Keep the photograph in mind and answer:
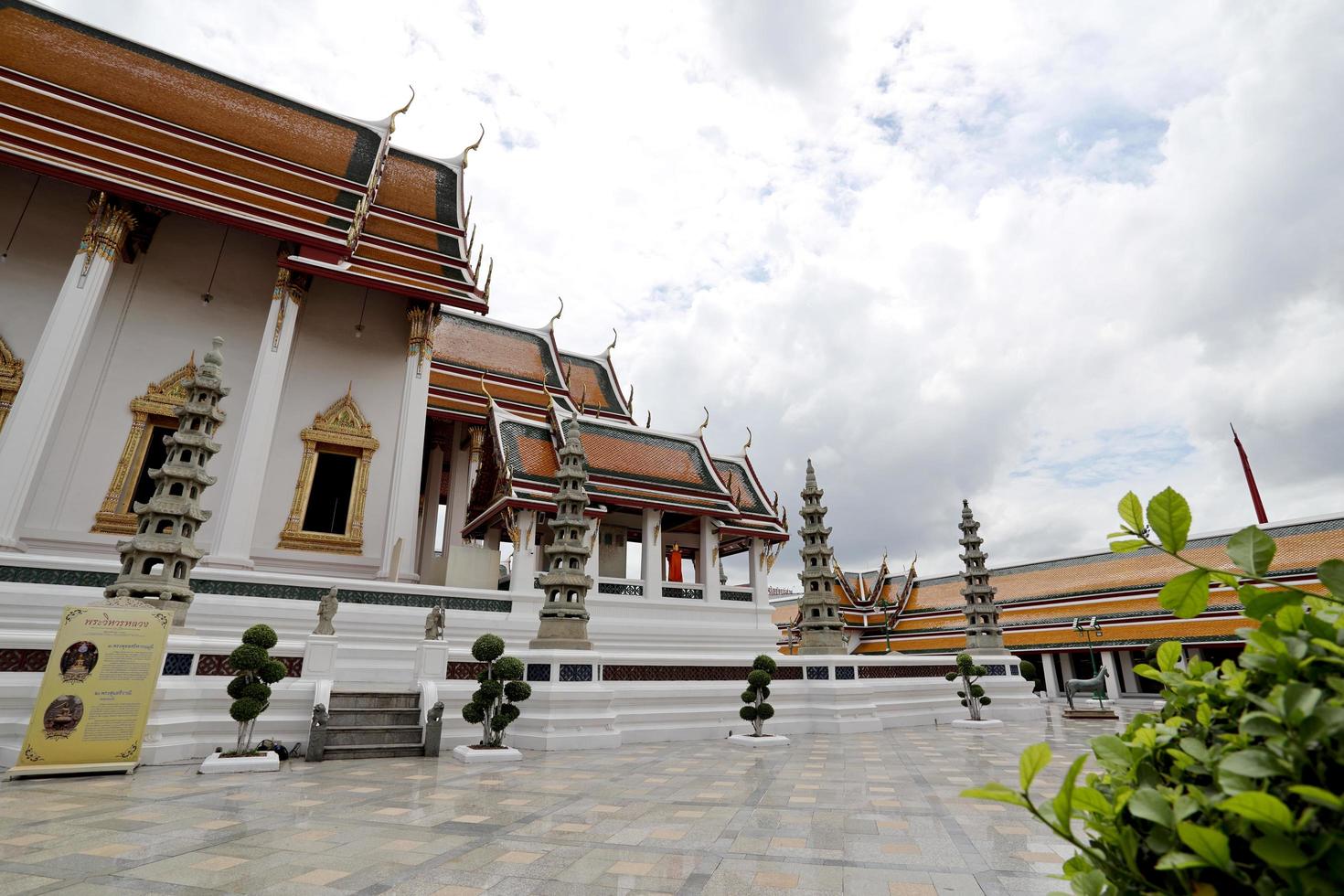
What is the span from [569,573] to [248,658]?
15.7 ft

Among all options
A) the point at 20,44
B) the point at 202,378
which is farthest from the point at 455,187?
the point at 202,378

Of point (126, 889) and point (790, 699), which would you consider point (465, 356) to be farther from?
point (126, 889)

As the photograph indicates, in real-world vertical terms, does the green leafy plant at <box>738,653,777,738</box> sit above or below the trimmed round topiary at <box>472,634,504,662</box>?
below

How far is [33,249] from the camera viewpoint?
1352 cm

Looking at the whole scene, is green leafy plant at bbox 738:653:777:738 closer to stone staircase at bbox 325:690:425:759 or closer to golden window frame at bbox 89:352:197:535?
stone staircase at bbox 325:690:425:759

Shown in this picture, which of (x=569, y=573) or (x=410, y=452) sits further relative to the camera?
(x=410, y=452)

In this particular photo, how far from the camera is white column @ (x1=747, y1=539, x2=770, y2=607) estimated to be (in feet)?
62.2

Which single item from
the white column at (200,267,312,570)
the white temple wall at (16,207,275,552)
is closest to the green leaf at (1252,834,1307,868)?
the white column at (200,267,312,570)

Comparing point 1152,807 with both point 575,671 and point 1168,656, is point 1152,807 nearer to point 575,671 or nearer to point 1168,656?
point 1168,656

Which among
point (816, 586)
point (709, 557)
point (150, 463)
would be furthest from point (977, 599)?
point (150, 463)

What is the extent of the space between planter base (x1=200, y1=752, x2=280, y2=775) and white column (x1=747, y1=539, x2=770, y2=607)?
13587mm

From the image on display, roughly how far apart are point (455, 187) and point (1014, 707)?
2024cm

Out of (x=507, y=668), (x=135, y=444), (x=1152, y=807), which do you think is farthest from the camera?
(x=135, y=444)

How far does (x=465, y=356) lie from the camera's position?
21.9 metres
